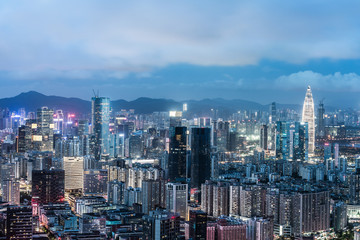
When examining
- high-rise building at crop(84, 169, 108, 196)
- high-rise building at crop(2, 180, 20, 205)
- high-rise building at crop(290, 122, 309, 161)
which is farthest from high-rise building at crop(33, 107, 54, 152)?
high-rise building at crop(290, 122, 309, 161)

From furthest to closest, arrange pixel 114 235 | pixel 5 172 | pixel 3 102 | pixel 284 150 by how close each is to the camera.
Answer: pixel 3 102 < pixel 284 150 < pixel 5 172 < pixel 114 235

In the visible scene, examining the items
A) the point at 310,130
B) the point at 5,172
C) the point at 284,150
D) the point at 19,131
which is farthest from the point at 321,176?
the point at 19,131

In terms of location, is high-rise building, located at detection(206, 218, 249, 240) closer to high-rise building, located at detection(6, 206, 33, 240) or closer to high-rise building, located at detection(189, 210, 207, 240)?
high-rise building, located at detection(189, 210, 207, 240)

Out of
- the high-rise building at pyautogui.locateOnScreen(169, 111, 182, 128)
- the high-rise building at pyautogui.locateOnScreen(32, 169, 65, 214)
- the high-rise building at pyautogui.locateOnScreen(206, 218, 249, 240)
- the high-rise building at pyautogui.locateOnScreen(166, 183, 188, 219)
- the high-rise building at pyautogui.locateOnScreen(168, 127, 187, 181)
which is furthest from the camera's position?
the high-rise building at pyautogui.locateOnScreen(169, 111, 182, 128)

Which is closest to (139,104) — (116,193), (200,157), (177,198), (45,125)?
(45,125)

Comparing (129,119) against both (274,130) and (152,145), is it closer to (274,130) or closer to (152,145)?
(152,145)

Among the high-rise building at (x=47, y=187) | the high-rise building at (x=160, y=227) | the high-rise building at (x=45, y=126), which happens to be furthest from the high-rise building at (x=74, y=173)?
the high-rise building at (x=160, y=227)
